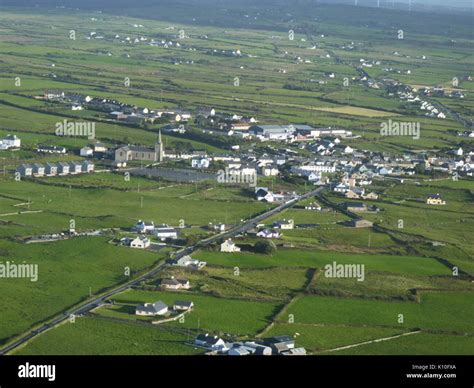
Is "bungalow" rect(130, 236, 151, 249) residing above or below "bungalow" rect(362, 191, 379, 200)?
above

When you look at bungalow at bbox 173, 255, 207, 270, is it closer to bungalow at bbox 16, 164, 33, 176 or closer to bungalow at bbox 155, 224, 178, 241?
bungalow at bbox 155, 224, 178, 241

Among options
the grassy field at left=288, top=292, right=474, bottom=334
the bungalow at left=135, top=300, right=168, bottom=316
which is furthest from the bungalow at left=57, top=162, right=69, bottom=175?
the bungalow at left=135, top=300, right=168, bottom=316

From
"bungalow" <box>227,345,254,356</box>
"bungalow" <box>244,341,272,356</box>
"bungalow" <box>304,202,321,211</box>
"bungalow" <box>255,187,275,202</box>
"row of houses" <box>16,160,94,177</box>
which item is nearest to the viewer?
"bungalow" <box>227,345,254,356</box>

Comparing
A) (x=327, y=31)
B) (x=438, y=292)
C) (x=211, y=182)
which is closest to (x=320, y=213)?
(x=211, y=182)

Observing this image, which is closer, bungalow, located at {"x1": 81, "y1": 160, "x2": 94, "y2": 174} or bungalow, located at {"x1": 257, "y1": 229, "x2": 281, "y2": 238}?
bungalow, located at {"x1": 257, "y1": 229, "x2": 281, "y2": 238}

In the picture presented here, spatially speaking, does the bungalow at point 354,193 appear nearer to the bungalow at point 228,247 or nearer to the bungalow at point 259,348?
the bungalow at point 228,247

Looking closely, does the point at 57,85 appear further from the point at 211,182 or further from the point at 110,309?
the point at 110,309

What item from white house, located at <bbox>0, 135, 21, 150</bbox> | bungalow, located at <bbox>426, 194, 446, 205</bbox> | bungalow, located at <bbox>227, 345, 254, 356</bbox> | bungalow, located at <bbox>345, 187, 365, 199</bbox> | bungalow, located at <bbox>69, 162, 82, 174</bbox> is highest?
bungalow, located at <bbox>227, 345, 254, 356</bbox>

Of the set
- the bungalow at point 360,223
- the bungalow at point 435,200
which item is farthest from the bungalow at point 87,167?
the bungalow at point 435,200
